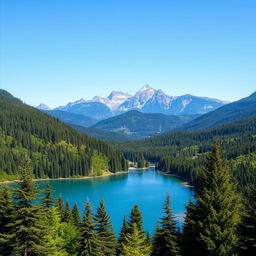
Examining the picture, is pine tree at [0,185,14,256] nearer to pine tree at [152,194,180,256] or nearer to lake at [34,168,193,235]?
pine tree at [152,194,180,256]

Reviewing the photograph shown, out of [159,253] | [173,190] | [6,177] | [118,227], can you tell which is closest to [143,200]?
[173,190]

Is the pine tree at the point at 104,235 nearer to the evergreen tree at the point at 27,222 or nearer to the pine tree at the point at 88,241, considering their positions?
the pine tree at the point at 88,241

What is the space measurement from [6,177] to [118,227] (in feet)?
318

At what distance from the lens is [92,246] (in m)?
39.4

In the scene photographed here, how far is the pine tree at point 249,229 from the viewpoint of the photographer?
26.0m

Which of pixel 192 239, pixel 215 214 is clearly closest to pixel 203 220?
pixel 215 214

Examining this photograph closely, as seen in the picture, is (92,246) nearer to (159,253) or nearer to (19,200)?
(159,253)

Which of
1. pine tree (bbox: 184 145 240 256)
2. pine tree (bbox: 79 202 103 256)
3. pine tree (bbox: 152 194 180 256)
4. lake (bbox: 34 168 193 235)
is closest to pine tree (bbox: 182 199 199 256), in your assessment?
pine tree (bbox: 184 145 240 256)

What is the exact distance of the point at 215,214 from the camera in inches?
1061

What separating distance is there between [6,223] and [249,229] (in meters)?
23.4

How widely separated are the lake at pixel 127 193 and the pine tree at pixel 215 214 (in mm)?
60457

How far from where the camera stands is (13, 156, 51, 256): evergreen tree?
3018 centimetres

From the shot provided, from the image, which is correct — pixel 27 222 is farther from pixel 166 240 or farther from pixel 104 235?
pixel 166 240

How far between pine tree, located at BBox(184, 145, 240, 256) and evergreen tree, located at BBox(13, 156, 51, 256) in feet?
44.9
